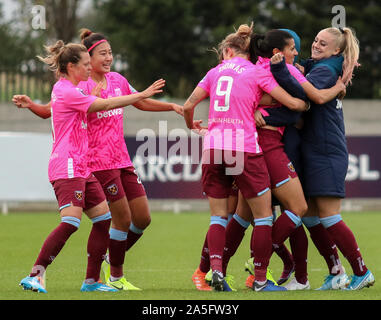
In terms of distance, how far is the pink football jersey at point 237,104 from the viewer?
23.9 ft

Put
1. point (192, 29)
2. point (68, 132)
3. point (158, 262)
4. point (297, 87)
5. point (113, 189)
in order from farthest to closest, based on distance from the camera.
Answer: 1. point (192, 29)
2. point (158, 262)
3. point (113, 189)
4. point (68, 132)
5. point (297, 87)

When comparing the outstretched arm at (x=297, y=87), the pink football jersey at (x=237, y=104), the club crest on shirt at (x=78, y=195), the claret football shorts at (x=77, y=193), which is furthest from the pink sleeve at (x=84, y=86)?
the outstretched arm at (x=297, y=87)

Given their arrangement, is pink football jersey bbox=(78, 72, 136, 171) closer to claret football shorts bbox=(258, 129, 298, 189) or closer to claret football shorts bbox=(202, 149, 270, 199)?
claret football shorts bbox=(202, 149, 270, 199)

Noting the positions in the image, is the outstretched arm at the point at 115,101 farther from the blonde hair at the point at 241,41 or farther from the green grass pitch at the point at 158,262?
the green grass pitch at the point at 158,262

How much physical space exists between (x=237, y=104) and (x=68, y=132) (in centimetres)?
135

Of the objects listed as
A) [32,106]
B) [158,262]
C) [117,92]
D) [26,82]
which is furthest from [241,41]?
[26,82]

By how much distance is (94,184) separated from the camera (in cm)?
754

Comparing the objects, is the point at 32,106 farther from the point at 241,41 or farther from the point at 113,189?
the point at 241,41

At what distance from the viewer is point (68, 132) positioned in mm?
7410

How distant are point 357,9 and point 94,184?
22954 mm

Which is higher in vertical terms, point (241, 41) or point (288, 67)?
point (241, 41)

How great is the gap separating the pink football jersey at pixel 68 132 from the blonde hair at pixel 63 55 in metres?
0.14

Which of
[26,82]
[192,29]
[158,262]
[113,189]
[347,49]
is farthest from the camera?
[192,29]

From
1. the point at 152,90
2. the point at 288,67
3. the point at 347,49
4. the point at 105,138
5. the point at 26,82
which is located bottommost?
the point at 26,82
